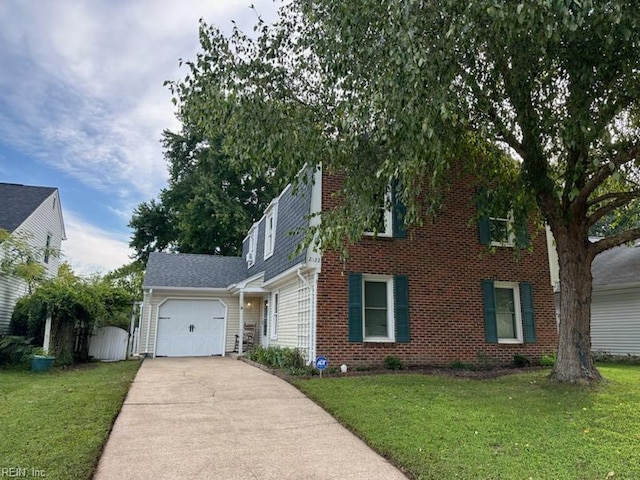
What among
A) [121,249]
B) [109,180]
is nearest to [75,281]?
[109,180]

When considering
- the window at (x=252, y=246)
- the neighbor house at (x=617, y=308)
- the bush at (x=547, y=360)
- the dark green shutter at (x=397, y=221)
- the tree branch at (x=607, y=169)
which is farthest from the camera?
the window at (x=252, y=246)

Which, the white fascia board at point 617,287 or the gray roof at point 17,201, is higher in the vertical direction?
the gray roof at point 17,201

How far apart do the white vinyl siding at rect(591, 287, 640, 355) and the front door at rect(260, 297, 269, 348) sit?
1180 centimetres

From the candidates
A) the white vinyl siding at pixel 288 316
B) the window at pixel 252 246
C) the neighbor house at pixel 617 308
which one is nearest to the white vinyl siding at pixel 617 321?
the neighbor house at pixel 617 308

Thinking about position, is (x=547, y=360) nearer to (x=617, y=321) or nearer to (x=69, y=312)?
(x=617, y=321)

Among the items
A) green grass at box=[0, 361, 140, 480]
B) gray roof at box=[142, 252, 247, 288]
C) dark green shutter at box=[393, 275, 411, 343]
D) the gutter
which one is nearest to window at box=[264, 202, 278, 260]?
gray roof at box=[142, 252, 247, 288]

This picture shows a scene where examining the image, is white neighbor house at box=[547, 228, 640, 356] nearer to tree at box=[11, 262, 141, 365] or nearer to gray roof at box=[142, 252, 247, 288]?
gray roof at box=[142, 252, 247, 288]

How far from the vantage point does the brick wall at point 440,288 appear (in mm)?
9797

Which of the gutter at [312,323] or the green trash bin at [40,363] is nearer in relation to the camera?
the gutter at [312,323]

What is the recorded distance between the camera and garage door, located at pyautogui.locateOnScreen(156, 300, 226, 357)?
50.3ft

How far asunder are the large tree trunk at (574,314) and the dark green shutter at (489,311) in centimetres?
274

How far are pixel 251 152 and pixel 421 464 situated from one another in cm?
565

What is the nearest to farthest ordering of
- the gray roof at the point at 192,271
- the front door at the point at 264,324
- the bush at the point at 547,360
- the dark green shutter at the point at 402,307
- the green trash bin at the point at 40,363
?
the dark green shutter at the point at 402,307
the green trash bin at the point at 40,363
the bush at the point at 547,360
the front door at the point at 264,324
the gray roof at the point at 192,271

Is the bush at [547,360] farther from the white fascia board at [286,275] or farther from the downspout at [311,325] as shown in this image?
the white fascia board at [286,275]
